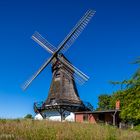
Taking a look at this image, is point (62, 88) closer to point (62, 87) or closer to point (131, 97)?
point (62, 87)

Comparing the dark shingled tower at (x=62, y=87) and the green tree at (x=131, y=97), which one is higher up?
the dark shingled tower at (x=62, y=87)

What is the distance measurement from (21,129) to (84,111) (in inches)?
1471

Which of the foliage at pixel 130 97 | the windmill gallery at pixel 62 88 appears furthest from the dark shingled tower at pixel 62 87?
the foliage at pixel 130 97

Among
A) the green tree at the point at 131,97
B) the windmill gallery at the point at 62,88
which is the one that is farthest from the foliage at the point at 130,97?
the windmill gallery at the point at 62,88

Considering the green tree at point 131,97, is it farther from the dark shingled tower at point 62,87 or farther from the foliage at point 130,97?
the dark shingled tower at point 62,87

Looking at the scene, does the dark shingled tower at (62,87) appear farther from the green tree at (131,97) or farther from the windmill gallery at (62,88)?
the green tree at (131,97)

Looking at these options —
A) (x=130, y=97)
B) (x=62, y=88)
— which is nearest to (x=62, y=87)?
(x=62, y=88)

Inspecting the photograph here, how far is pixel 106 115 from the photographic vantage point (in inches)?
1953

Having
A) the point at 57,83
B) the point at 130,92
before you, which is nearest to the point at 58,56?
the point at 57,83

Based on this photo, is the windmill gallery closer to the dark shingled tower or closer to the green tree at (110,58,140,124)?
the dark shingled tower

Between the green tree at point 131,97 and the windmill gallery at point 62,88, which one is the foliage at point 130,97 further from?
the windmill gallery at point 62,88

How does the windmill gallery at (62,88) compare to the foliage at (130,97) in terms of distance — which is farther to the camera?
the windmill gallery at (62,88)

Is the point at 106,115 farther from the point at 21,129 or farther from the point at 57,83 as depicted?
the point at 21,129

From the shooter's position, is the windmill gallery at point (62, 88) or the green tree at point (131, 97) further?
the windmill gallery at point (62, 88)
